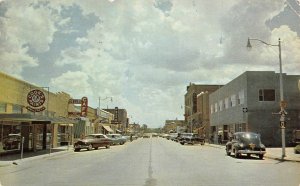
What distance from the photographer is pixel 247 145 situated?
2894 cm

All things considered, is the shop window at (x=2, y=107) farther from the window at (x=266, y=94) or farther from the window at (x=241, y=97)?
the window at (x=241, y=97)

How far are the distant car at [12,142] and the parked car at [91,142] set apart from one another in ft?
24.6

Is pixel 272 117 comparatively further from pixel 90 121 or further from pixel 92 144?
pixel 90 121

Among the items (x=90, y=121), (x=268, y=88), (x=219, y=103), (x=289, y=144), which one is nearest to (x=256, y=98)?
(x=268, y=88)

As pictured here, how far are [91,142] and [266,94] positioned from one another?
21407 millimetres

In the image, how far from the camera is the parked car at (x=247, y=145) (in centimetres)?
2877

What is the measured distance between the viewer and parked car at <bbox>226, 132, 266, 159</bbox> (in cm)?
2877

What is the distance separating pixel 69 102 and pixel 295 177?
134 ft

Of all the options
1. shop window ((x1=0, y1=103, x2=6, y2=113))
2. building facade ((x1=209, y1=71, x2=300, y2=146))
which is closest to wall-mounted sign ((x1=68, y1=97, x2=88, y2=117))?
building facade ((x1=209, y1=71, x2=300, y2=146))

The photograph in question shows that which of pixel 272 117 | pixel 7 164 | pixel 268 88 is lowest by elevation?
pixel 7 164

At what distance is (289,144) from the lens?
47781 millimetres

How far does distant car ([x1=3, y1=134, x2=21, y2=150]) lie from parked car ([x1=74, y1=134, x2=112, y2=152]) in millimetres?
7505

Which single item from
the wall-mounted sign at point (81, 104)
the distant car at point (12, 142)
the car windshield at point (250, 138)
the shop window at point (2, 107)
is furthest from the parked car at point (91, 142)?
the car windshield at point (250, 138)

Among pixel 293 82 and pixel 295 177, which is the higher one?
pixel 293 82
